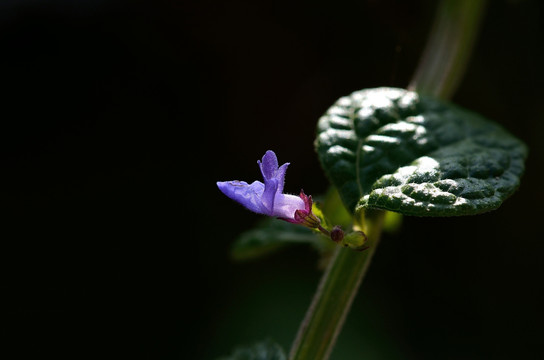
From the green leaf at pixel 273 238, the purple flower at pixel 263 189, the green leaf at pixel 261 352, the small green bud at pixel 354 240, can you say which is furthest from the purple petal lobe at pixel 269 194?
the green leaf at pixel 273 238

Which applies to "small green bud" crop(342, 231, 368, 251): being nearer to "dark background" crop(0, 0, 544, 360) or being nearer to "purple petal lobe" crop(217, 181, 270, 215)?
"purple petal lobe" crop(217, 181, 270, 215)

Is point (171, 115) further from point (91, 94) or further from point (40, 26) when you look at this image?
point (40, 26)

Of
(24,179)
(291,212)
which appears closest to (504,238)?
(291,212)

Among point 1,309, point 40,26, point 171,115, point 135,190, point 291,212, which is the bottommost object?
point 1,309

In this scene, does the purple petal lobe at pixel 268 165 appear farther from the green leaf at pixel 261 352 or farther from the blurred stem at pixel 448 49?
the blurred stem at pixel 448 49

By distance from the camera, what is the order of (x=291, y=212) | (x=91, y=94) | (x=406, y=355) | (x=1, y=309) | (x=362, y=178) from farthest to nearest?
(x=91, y=94) → (x=1, y=309) → (x=406, y=355) → (x=362, y=178) → (x=291, y=212)

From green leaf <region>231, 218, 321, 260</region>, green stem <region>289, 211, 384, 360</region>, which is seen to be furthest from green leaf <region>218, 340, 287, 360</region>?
green leaf <region>231, 218, 321, 260</region>

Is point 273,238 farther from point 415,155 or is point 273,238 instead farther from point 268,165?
point 268,165
